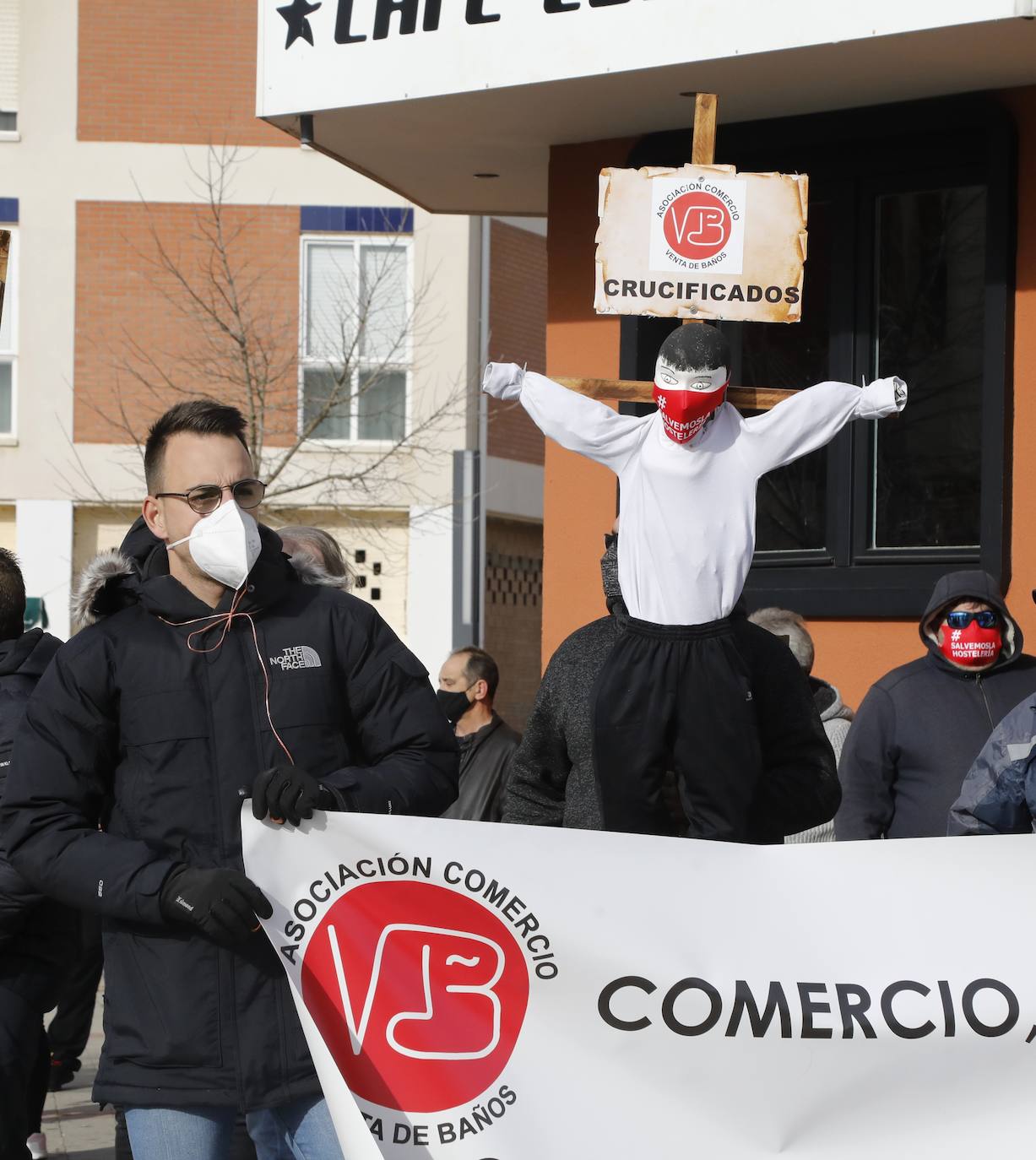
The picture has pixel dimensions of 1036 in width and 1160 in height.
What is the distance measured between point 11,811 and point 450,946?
94cm

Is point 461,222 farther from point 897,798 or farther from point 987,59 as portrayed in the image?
point 897,798

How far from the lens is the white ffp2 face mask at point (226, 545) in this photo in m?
3.75

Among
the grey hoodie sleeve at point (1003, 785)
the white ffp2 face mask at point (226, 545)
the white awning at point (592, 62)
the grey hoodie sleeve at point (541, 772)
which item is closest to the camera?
the white ffp2 face mask at point (226, 545)

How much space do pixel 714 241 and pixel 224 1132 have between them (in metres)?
3.13

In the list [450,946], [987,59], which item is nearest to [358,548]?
[987,59]

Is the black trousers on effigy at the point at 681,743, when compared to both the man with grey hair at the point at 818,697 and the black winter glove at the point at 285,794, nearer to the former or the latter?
the black winter glove at the point at 285,794

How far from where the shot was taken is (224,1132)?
146 inches

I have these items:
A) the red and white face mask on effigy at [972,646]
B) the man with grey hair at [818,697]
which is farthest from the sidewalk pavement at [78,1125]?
the red and white face mask on effigy at [972,646]

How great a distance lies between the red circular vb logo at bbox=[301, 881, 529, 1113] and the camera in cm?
389

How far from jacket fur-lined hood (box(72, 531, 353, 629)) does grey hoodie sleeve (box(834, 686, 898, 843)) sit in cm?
301

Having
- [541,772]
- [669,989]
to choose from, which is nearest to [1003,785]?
[669,989]

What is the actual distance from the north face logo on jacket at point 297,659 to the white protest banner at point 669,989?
12.8 inches

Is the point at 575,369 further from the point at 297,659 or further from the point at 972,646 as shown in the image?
the point at 297,659

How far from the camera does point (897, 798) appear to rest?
6.63 metres
